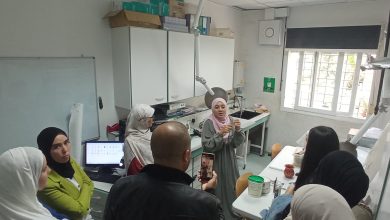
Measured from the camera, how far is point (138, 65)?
271 cm

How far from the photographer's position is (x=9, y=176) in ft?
3.84

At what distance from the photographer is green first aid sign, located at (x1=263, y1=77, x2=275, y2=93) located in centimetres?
464

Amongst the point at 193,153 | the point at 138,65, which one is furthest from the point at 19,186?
the point at 193,153

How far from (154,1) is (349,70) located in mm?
3227

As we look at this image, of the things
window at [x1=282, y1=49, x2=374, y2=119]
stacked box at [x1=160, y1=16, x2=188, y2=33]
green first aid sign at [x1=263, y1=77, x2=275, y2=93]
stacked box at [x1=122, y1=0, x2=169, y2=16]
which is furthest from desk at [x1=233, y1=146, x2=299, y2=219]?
green first aid sign at [x1=263, y1=77, x2=275, y2=93]

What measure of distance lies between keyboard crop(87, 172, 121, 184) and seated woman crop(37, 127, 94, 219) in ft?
1.58

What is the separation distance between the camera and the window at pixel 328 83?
394 cm

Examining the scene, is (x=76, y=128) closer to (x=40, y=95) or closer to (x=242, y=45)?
(x=40, y=95)

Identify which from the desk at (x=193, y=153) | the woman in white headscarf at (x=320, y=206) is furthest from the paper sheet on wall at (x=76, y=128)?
the woman in white headscarf at (x=320, y=206)

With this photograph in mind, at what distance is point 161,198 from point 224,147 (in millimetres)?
1497

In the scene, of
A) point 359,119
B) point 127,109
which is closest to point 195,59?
point 127,109

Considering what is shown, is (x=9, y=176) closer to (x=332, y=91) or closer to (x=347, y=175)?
(x=347, y=175)

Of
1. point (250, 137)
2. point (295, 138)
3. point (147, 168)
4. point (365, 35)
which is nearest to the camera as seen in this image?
point (147, 168)

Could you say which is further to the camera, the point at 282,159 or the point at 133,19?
the point at 282,159
